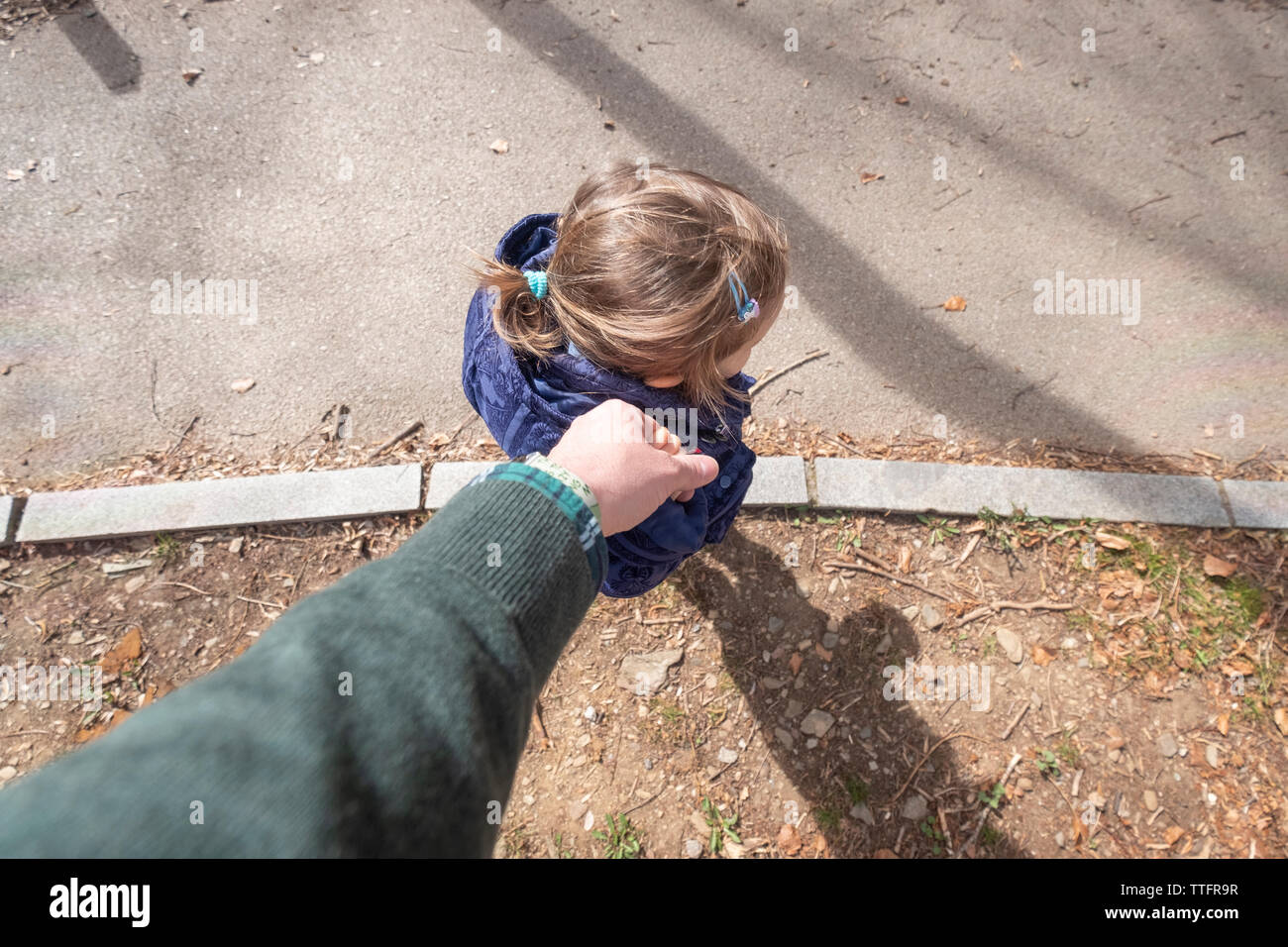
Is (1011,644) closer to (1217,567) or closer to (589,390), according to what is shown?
(1217,567)

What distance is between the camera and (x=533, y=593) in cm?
100

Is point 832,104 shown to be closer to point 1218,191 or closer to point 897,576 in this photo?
point 1218,191

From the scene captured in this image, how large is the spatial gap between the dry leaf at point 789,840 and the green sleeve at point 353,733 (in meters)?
2.06

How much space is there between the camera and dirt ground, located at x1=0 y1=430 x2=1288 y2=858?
2635mm

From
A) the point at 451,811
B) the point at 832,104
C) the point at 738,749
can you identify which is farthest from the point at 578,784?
the point at 832,104

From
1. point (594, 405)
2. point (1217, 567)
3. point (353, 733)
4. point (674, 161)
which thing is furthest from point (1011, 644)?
point (674, 161)

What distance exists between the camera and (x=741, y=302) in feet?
6.33

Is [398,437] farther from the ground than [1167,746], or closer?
farther from the ground

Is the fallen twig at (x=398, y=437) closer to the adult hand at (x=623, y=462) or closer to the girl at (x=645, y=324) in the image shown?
the girl at (x=645, y=324)

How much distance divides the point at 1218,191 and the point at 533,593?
531cm

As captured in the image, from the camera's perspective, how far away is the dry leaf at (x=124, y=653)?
2838 millimetres

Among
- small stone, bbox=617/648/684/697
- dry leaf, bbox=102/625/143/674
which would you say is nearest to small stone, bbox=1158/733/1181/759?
small stone, bbox=617/648/684/697

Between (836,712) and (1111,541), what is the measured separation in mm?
1576

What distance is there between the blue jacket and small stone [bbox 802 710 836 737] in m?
1.10
